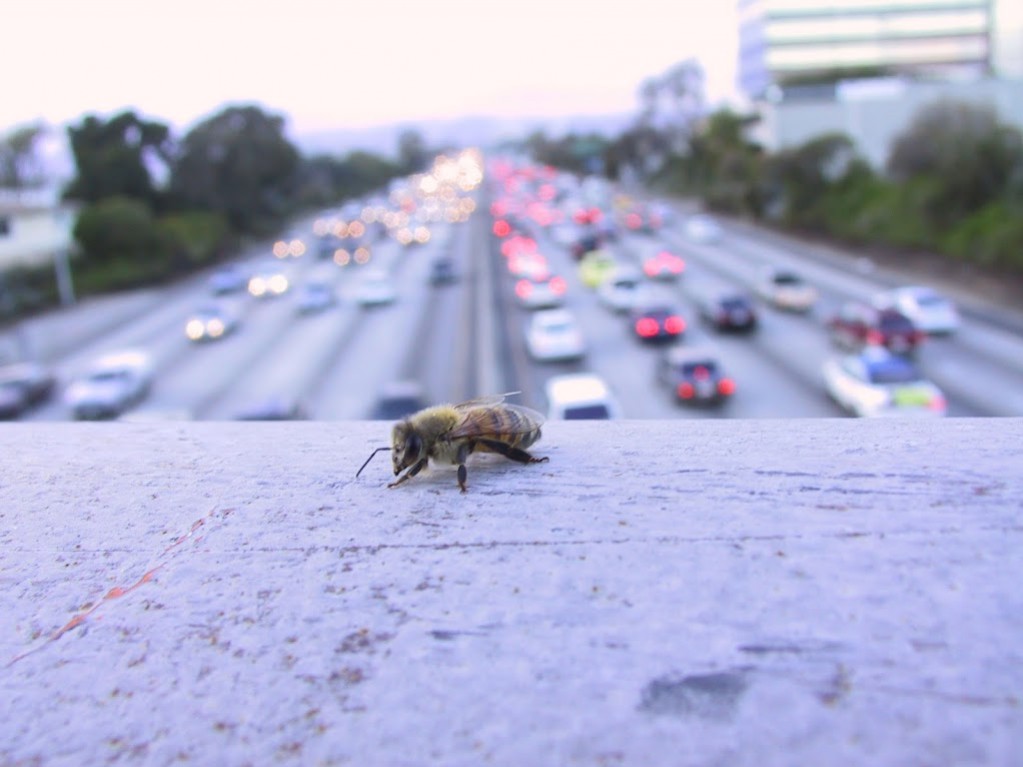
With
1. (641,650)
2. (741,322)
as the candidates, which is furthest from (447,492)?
(741,322)

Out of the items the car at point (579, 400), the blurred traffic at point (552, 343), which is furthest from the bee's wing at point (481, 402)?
the car at point (579, 400)

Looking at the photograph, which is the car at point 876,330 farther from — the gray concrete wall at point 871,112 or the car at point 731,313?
the gray concrete wall at point 871,112

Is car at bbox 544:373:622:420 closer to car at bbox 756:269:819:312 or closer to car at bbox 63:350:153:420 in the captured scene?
car at bbox 63:350:153:420

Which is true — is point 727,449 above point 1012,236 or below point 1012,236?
above

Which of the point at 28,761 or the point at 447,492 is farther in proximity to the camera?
the point at 447,492

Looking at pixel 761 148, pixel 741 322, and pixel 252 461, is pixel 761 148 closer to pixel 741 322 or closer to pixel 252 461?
pixel 741 322

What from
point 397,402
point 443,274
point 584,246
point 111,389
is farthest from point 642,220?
point 397,402
